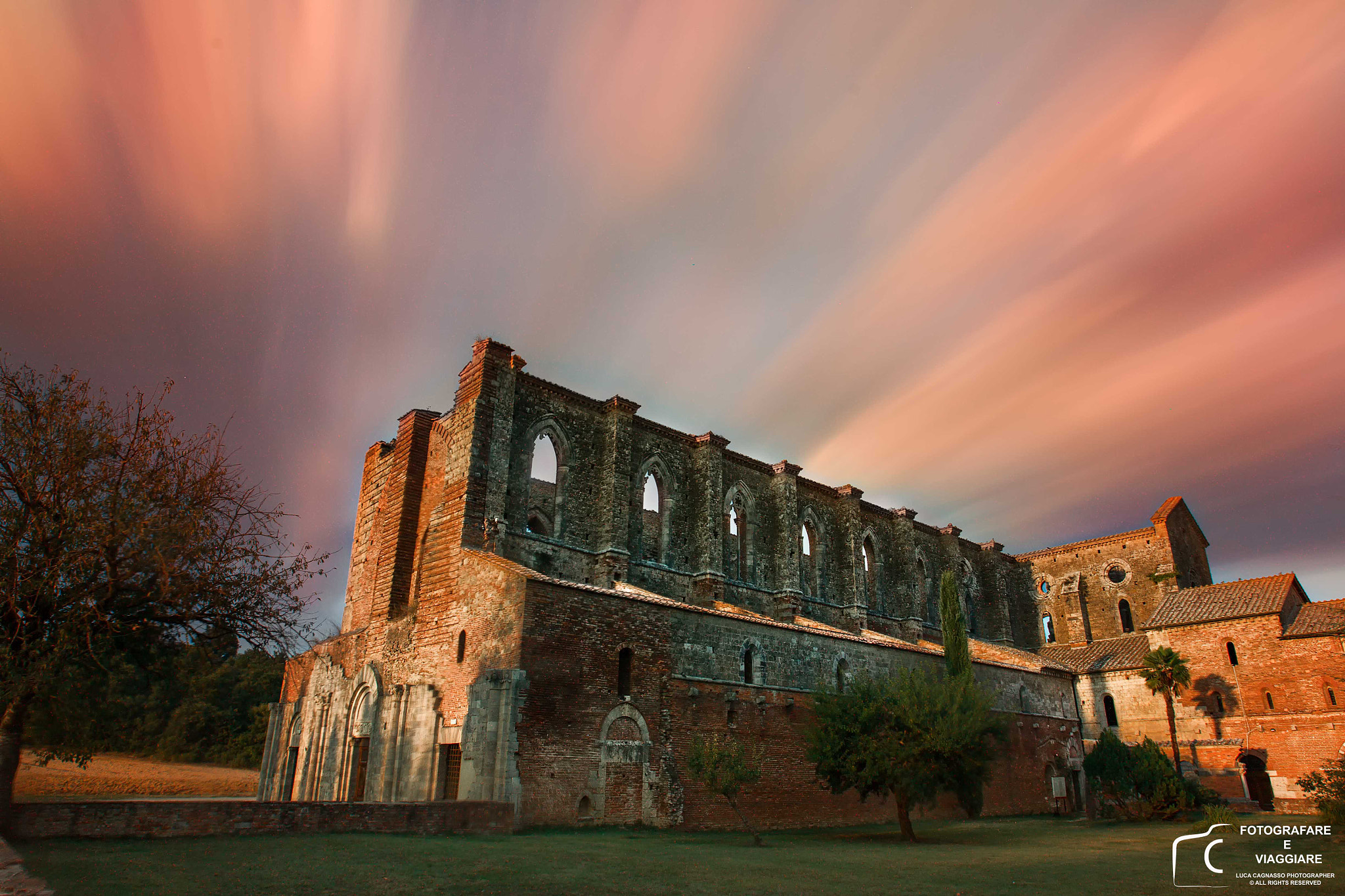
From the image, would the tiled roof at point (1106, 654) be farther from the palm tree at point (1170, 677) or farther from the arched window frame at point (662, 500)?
the arched window frame at point (662, 500)

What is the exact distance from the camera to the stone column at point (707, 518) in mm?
26844

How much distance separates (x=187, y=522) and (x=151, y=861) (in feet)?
16.9

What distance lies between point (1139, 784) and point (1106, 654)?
14.3 m

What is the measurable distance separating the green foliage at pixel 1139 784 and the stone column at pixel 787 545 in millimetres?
11788

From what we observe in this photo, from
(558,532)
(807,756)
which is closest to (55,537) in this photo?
(558,532)

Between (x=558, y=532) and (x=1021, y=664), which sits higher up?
(x=558, y=532)

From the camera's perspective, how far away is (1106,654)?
38.8 meters

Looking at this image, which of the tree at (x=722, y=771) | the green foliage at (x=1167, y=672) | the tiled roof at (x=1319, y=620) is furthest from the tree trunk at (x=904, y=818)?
the tiled roof at (x=1319, y=620)

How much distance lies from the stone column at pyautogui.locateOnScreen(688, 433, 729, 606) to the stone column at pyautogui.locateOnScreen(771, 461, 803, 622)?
9.23 ft

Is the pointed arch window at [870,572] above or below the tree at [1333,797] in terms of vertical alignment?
above

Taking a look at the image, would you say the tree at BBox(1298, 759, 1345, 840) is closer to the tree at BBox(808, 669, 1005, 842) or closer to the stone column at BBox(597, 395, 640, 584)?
the tree at BBox(808, 669, 1005, 842)

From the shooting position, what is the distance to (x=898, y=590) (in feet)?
119

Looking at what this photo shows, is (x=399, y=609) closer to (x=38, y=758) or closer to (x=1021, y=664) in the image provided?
(x=38, y=758)

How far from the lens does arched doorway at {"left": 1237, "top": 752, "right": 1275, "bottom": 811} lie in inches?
1220
